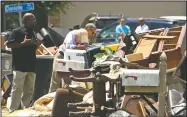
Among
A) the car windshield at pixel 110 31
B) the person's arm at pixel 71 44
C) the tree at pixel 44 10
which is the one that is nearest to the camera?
the person's arm at pixel 71 44

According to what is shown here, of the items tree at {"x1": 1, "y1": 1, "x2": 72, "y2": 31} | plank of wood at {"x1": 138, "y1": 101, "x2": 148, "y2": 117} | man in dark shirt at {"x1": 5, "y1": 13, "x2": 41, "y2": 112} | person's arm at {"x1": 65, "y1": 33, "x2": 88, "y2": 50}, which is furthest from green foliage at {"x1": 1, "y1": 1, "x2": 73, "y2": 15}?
plank of wood at {"x1": 138, "y1": 101, "x2": 148, "y2": 117}

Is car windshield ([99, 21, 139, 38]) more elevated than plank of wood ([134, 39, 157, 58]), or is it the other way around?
plank of wood ([134, 39, 157, 58])

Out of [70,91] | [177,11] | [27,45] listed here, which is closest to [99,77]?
[70,91]

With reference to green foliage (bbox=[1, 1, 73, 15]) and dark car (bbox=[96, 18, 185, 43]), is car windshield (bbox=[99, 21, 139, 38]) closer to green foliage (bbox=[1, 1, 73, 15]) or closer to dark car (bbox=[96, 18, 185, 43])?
dark car (bbox=[96, 18, 185, 43])

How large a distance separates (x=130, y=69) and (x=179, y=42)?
159cm

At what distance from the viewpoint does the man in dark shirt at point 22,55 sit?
8.56 m

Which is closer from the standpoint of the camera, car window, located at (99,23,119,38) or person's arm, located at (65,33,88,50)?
person's arm, located at (65,33,88,50)

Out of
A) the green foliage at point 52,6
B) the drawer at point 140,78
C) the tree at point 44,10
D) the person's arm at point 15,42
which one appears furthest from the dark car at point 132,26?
the drawer at point 140,78

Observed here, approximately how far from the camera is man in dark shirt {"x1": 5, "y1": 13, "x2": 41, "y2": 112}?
28.1 ft

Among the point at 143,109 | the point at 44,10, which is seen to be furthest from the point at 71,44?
the point at 44,10

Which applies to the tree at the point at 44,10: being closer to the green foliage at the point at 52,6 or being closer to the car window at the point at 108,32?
the green foliage at the point at 52,6

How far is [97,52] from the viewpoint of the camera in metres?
8.59

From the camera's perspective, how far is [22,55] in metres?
8.66

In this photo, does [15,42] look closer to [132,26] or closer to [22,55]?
[22,55]
